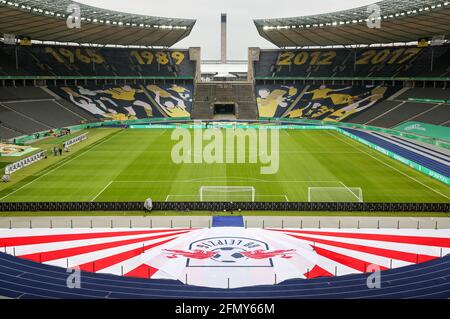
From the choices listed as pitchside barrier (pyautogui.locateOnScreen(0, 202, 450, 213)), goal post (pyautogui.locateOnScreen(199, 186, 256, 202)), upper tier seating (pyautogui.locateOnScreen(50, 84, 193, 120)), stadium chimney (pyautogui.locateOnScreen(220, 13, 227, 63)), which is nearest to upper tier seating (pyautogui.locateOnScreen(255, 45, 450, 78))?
upper tier seating (pyautogui.locateOnScreen(50, 84, 193, 120))

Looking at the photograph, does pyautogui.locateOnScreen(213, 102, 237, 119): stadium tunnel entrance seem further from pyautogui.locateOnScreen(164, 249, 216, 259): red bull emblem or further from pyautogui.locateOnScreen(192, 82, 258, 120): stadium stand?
pyautogui.locateOnScreen(164, 249, 216, 259): red bull emblem

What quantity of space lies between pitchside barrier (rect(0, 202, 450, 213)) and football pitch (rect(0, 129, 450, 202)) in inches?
95.0

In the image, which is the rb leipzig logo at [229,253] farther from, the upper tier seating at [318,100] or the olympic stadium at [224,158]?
the upper tier seating at [318,100]

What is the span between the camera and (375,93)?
284 ft

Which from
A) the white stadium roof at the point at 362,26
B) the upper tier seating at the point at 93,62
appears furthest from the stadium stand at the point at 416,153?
the upper tier seating at the point at 93,62

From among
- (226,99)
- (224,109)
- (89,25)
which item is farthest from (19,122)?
(224,109)

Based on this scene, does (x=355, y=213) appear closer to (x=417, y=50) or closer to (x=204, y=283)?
(x=204, y=283)

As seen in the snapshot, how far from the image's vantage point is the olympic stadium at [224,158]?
2045cm

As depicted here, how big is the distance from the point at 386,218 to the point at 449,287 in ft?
39.5

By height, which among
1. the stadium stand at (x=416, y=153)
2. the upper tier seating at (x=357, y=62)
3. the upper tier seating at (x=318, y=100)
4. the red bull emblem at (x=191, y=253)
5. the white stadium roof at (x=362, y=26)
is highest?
the white stadium roof at (x=362, y=26)

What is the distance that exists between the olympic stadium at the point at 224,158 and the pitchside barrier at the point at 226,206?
0.32ft
